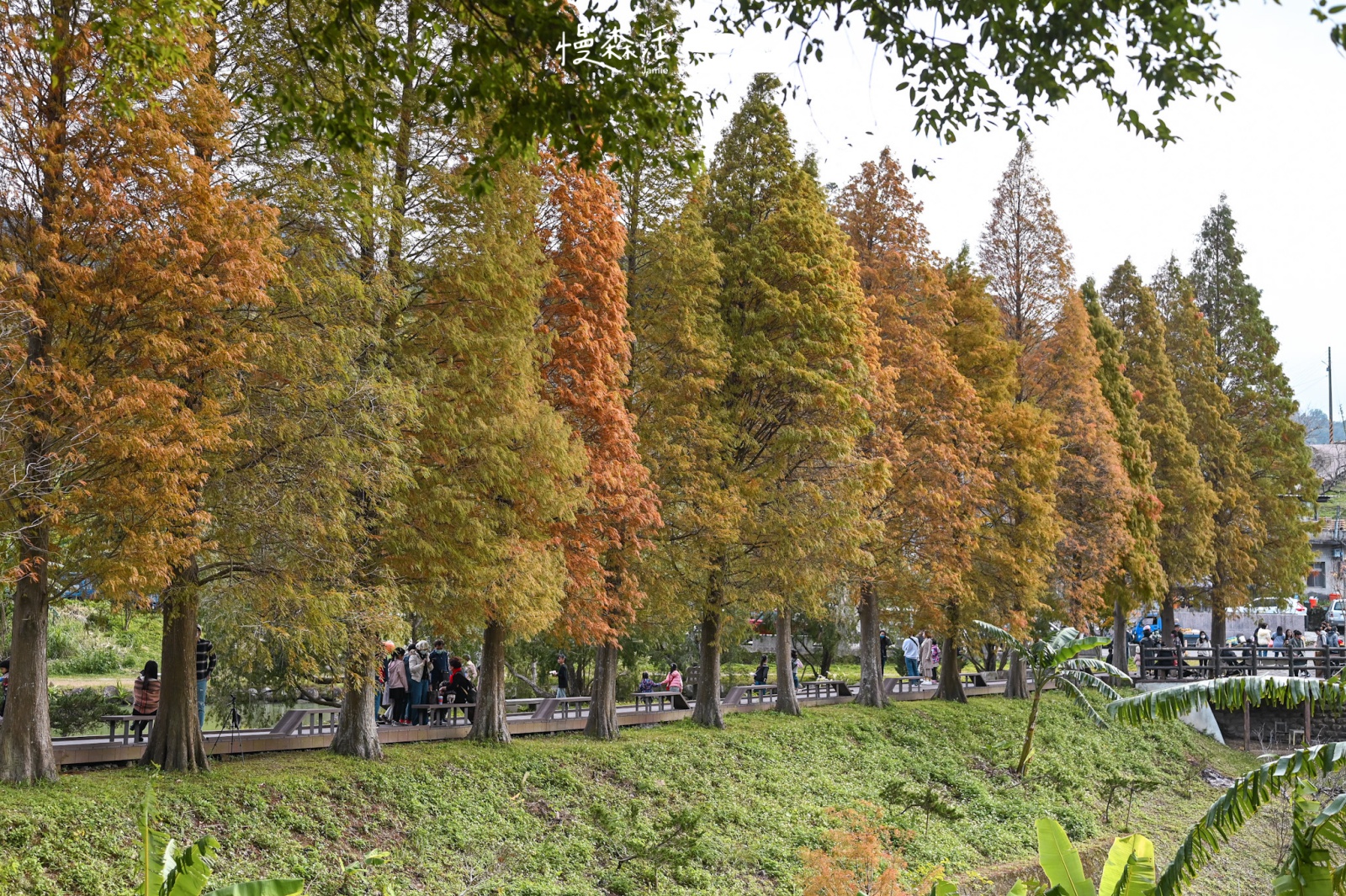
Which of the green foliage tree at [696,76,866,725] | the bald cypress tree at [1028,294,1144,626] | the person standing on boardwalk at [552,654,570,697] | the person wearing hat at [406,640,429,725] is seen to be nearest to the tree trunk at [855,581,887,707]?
the green foliage tree at [696,76,866,725]

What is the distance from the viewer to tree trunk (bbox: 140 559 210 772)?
50.7 feet

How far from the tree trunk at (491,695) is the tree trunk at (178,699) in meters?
5.96

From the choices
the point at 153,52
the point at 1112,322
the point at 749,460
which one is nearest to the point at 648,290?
the point at 749,460

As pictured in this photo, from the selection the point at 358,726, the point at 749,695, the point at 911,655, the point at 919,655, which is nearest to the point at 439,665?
the point at 358,726

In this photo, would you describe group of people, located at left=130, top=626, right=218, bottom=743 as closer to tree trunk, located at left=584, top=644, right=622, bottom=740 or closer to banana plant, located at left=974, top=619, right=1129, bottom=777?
tree trunk, located at left=584, top=644, right=622, bottom=740

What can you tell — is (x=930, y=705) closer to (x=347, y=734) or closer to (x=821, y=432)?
(x=821, y=432)

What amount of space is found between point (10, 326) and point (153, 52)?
430 centimetres

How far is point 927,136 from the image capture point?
7695 mm

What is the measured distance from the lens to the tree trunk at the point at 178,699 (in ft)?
50.7

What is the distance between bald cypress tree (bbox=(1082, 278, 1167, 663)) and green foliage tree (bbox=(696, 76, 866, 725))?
14.6 m

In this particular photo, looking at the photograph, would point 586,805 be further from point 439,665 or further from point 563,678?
point 563,678

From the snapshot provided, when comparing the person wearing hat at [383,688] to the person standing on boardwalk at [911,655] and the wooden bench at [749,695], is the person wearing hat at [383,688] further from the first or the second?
the person standing on boardwalk at [911,655]


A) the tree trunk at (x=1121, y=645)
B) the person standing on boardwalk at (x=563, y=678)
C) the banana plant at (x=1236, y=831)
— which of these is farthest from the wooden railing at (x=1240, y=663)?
the banana plant at (x=1236, y=831)

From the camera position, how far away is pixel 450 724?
2212 centimetres
